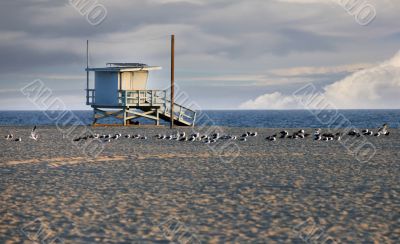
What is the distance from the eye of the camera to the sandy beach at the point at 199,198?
9.15 metres

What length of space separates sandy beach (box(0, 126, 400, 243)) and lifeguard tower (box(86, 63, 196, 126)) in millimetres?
23188

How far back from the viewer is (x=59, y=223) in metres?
9.88

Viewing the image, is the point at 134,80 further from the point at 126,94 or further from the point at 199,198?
the point at 199,198

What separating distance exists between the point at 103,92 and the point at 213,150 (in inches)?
917

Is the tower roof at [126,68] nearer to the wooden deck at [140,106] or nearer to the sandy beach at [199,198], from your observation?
the wooden deck at [140,106]

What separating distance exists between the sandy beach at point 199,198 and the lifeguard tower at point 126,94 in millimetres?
23188

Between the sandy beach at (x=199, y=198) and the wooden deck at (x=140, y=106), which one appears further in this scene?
the wooden deck at (x=140, y=106)

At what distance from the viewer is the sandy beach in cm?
915

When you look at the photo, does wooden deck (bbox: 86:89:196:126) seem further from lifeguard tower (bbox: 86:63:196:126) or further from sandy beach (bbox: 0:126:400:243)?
sandy beach (bbox: 0:126:400:243)

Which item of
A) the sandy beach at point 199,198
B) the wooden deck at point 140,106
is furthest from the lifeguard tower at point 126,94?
the sandy beach at point 199,198

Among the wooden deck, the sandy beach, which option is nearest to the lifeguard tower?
the wooden deck

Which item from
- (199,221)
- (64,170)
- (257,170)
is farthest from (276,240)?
(64,170)

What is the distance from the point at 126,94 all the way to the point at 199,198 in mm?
34434

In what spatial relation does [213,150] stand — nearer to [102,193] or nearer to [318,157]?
[318,157]
